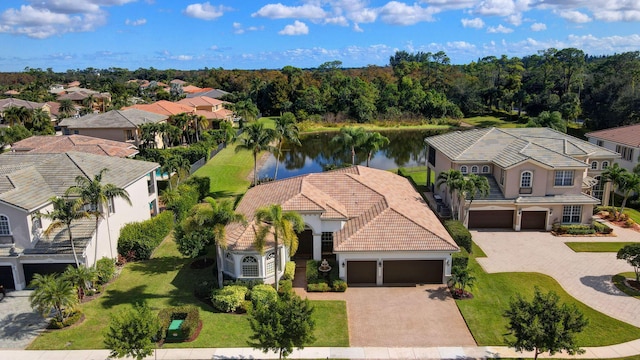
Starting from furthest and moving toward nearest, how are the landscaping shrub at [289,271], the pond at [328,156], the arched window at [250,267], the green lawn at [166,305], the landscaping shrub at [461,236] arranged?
the pond at [328,156]
the landscaping shrub at [461,236]
the landscaping shrub at [289,271]
the arched window at [250,267]
the green lawn at [166,305]

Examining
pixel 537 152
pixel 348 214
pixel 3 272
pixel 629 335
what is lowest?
pixel 629 335

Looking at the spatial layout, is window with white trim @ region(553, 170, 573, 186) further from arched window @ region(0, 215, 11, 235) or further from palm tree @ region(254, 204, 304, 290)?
arched window @ region(0, 215, 11, 235)

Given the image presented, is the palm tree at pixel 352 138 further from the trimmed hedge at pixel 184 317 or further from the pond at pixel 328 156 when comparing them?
the trimmed hedge at pixel 184 317

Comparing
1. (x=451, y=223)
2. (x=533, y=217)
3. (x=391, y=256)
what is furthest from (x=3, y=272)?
(x=533, y=217)

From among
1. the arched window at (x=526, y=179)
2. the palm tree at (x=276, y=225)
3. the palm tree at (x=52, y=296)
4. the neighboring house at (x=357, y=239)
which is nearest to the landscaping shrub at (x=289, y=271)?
the neighboring house at (x=357, y=239)

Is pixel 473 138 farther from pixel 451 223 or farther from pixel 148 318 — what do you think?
pixel 148 318

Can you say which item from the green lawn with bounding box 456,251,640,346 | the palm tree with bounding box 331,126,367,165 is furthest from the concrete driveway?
the palm tree with bounding box 331,126,367,165

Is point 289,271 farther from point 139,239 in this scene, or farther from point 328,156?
point 328,156
